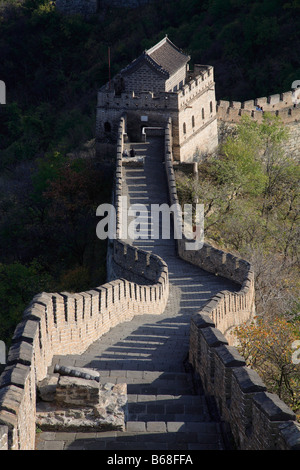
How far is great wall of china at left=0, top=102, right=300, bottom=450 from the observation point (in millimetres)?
11734

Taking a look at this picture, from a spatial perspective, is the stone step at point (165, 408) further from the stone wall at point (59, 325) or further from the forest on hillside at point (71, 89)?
the forest on hillside at point (71, 89)

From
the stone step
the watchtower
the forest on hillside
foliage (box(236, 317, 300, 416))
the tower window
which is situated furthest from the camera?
the tower window

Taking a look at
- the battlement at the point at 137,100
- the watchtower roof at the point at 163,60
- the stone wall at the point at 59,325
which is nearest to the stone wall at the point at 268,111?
the watchtower roof at the point at 163,60

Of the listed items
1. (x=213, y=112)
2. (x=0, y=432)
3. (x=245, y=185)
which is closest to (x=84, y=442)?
(x=0, y=432)

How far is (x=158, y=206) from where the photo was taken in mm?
32031

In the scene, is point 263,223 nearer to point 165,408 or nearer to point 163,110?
point 163,110

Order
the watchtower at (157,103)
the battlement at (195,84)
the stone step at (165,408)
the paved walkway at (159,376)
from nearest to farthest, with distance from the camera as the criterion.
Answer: the paved walkway at (159,376)
the stone step at (165,408)
the watchtower at (157,103)
the battlement at (195,84)

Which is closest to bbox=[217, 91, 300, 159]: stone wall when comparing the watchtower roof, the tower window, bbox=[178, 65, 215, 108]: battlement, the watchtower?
bbox=[178, 65, 215, 108]: battlement

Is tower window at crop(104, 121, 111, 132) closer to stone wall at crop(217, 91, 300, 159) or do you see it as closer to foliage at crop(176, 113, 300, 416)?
foliage at crop(176, 113, 300, 416)

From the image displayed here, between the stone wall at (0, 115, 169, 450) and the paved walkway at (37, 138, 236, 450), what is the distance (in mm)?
340

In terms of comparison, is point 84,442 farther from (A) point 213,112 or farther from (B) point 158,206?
(A) point 213,112

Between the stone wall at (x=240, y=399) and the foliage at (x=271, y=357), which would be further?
the foliage at (x=271, y=357)

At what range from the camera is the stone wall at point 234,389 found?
463 inches

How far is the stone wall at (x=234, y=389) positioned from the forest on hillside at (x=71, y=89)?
520 inches
